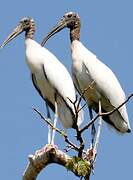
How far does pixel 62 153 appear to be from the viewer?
40.6 ft

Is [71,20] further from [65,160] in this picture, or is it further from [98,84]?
[65,160]

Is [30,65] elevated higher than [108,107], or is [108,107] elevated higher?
[30,65]

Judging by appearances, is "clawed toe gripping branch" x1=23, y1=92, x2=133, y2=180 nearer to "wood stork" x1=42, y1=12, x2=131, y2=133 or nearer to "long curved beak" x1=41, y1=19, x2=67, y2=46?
"wood stork" x1=42, y1=12, x2=131, y2=133

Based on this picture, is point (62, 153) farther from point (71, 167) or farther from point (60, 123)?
point (60, 123)

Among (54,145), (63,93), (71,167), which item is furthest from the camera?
(63,93)

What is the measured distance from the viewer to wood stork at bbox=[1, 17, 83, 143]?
1481cm

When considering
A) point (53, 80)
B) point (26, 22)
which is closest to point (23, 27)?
point (26, 22)

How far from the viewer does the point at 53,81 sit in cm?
1491

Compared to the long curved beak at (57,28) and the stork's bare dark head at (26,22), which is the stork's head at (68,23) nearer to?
the long curved beak at (57,28)

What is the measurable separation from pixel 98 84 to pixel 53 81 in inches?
30.8

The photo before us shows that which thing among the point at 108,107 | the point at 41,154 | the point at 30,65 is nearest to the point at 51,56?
the point at 30,65

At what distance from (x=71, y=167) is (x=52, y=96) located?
335 centimetres

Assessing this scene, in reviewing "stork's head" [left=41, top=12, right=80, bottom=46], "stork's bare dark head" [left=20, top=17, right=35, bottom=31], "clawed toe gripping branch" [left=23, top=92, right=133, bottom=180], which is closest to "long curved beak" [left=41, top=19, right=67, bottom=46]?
"stork's head" [left=41, top=12, right=80, bottom=46]

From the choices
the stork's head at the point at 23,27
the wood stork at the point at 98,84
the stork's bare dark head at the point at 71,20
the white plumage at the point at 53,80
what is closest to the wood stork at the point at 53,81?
the white plumage at the point at 53,80
